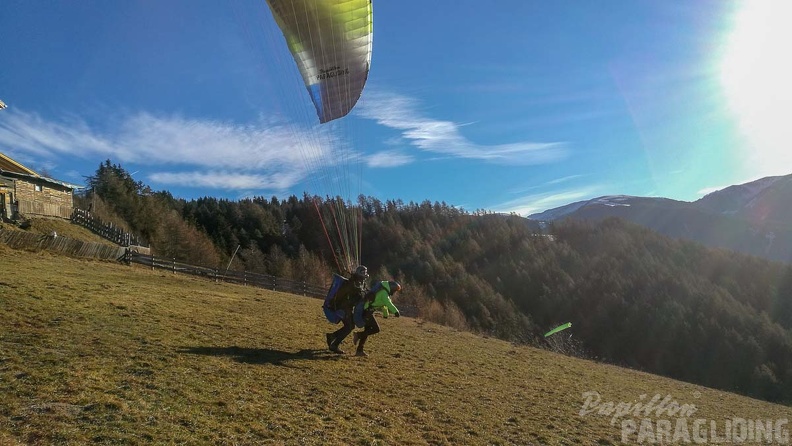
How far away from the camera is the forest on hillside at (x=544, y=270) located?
61.2 m

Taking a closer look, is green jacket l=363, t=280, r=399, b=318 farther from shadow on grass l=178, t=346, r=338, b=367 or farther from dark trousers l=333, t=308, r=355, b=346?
shadow on grass l=178, t=346, r=338, b=367

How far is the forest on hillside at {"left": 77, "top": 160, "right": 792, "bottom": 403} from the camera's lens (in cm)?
6119

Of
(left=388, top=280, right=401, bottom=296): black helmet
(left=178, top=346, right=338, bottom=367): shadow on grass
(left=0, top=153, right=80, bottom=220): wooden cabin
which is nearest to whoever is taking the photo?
(left=178, top=346, right=338, bottom=367): shadow on grass

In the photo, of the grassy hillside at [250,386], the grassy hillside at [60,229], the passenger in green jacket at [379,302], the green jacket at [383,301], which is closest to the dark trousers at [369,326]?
the passenger in green jacket at [379,302]

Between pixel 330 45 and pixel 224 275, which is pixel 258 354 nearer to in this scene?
pixel 330 45

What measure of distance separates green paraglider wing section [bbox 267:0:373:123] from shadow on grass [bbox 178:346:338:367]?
5.46m

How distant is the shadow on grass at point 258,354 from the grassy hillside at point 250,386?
45mm

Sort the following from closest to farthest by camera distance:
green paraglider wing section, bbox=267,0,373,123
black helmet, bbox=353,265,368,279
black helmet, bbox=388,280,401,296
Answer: black helmet, bbox=388,280,401,296 < black helmet, bbox=353,265,368,279 < green paraglider wing section, bbox=267,0,373,123

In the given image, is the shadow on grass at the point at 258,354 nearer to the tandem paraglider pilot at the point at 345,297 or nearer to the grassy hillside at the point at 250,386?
the grassy hillside at the point at 250,386

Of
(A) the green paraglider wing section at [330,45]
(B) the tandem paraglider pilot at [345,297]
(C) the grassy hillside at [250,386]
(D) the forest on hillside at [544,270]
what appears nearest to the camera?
(C) the grassy hillside at [250,386]

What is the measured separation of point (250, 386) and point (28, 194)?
31.3 metres

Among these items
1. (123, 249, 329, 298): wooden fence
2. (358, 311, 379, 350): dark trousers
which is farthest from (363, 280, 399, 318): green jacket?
(123, 249, 329, 298): wooden fence

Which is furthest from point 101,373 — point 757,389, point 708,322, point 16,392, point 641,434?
point 708,322

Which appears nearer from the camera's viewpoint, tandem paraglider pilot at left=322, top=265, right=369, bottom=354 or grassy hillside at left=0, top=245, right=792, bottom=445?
grassy hillside at left=0, top=245, right=792, bottom=445
